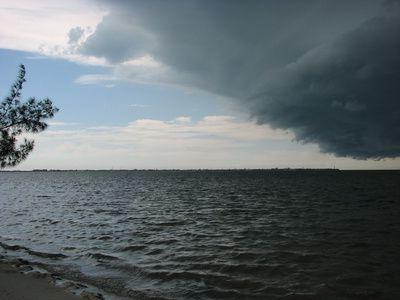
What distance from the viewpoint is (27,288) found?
43.6 ft

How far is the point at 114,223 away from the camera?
1332 inches

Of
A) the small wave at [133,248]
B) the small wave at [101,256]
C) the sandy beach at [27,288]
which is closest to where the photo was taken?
the sandy beach at [27,288]

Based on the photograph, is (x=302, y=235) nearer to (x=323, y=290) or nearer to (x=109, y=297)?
(x=323, y=290)

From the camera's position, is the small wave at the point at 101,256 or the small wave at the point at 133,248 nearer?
the small wave at the point at 101,256

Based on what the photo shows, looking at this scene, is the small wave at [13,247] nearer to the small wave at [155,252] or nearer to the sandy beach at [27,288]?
the small wave at [155,252]

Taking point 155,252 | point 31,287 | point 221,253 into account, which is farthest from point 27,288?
point 221,253

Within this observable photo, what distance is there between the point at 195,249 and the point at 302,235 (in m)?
8.16

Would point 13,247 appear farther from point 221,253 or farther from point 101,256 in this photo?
point 221,253

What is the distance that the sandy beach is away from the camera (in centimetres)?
1229

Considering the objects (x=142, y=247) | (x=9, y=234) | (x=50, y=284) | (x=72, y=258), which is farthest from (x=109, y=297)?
(x=9, y=234)

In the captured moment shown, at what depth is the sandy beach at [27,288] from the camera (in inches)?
484

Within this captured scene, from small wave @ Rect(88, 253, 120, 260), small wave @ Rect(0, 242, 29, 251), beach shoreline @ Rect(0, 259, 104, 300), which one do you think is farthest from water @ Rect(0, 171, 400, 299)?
beach shoreline @ Rect(0, 259, 104, 300)

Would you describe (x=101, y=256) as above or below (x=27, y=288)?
below

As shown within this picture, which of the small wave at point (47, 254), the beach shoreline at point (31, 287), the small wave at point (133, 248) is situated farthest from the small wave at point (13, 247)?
the beach shoreline at point (31, 287)
